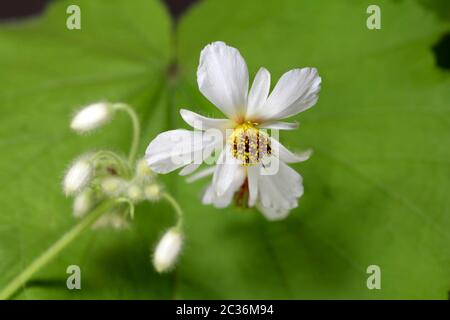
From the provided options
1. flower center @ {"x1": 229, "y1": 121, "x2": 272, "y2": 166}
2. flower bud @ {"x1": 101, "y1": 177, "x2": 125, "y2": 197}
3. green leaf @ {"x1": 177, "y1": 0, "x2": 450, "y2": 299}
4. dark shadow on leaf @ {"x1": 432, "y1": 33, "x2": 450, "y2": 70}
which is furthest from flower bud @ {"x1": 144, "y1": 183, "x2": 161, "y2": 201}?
dark shadow on leaf @ {"x1": 432, "y1": 33, "x2": 450, "y2": 70}

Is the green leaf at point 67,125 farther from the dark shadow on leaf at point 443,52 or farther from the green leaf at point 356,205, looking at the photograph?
the dark shadow on leaf at point 443,52

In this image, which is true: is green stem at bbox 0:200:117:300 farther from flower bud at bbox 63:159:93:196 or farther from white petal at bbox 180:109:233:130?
white petal at bbox 180:109:233:130

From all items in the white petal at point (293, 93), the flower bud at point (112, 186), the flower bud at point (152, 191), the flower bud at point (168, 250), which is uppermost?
the white petal at point (293, 93)

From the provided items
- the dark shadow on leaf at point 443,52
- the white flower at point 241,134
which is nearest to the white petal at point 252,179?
the white flower at point 241,134

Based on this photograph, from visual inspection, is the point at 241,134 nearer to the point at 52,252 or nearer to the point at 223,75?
the point at 223,75

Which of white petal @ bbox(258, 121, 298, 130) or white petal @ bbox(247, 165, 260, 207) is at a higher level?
white petal @ bbox(258, 121, 298, 130)
